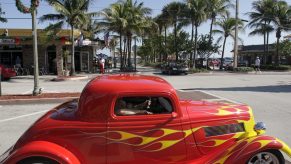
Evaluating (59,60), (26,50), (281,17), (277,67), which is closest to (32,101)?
(59,60)

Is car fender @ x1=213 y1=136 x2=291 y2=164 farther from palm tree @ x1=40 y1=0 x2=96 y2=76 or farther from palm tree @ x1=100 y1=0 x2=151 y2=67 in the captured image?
palm tree @ x1=100 y1=0 x2=151 y2=67

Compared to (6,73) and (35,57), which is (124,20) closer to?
(6,73)

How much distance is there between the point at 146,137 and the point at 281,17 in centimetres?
4504

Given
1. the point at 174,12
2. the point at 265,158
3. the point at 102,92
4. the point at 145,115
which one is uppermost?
the point at 174,12

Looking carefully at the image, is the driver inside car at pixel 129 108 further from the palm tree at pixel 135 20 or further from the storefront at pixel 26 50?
the palm tree at pixel 135 20

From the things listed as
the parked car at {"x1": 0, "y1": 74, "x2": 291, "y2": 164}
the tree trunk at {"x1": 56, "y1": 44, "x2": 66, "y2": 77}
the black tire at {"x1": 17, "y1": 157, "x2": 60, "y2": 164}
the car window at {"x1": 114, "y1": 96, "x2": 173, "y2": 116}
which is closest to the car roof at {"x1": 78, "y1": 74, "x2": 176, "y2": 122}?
the parked car at {"x1": 0, "y1": 74, "x2": 291, "y2": 164}

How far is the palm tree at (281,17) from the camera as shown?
4612 cm

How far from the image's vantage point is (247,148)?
5277mm

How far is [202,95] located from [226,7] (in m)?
29.6

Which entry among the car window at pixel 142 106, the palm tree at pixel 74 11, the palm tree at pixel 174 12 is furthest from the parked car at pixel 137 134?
the palm tree at pixel 174 12

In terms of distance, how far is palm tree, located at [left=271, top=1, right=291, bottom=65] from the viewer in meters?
46.1

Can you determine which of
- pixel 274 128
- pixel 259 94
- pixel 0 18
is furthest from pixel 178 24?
pixel 274 128

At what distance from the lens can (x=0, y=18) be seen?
2530 centimetres

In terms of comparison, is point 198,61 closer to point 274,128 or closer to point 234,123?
point 274,128
